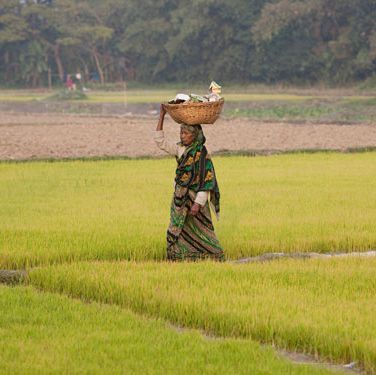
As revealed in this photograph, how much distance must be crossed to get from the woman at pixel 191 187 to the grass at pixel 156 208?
68 centimetres

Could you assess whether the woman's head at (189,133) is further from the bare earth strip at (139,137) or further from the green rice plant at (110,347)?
the bare earth strip at (139,137)

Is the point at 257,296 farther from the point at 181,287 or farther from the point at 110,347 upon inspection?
the point at 110,347

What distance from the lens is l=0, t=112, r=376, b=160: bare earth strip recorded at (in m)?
21.7

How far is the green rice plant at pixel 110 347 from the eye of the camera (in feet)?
18.9

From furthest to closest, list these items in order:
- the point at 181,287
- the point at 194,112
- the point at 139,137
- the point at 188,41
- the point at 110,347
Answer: the point at 188,41 < the point at 139,137 < the point at 194,112 < the point at 181,287 < the point at 110,347

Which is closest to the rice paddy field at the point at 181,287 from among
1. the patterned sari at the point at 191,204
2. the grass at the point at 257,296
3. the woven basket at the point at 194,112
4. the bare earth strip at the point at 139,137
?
the grass at the point at 257,296

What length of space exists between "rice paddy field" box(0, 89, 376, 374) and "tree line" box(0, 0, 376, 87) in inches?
1379

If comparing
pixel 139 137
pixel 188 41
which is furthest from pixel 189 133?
pixel 188 41

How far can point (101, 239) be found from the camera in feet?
31.8

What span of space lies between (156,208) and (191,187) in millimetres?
3608

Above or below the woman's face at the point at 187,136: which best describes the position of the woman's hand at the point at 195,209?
below

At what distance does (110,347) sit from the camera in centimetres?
614

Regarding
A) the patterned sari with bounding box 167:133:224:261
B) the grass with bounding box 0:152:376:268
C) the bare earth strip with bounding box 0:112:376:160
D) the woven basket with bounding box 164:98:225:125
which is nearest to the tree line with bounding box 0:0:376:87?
the bare earth strip with bounding box 0:112:376:160

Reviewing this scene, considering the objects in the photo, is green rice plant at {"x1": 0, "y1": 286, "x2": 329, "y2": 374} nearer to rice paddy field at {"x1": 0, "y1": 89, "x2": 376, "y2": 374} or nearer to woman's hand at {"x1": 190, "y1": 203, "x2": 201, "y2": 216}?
rice paddy field at {"x1": 0, "y1": 89, "x2": 376, "y2": 374}
